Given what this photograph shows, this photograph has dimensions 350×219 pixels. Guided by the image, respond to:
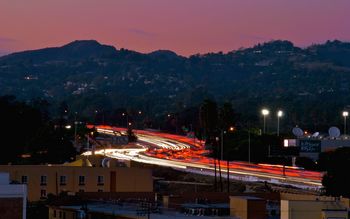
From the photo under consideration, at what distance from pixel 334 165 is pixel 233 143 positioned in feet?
194

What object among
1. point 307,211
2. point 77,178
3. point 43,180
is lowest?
point 307,211

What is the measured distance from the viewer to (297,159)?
455 feet

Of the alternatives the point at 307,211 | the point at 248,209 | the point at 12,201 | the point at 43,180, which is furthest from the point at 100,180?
the point at 12,201

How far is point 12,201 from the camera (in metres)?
40.1

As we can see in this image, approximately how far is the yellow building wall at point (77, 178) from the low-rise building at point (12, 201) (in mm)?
52746

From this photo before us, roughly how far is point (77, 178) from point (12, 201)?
55112 millimetres

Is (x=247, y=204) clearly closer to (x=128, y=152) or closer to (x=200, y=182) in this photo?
(x=200, y=182)

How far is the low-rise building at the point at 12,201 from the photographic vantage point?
130ft

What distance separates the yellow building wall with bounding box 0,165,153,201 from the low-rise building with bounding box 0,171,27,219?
52746 millimetres

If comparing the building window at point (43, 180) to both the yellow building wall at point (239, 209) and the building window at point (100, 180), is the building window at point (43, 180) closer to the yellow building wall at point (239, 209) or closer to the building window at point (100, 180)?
the building window at point (100, 180)

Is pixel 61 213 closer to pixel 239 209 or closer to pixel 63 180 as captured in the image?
pixel 239 209

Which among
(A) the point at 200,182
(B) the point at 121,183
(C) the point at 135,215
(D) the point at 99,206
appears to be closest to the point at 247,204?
(C) the point at 135,215

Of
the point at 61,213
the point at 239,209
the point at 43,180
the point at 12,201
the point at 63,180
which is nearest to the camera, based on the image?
the point at 12,201

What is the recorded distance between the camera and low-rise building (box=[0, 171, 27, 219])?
39.8m
